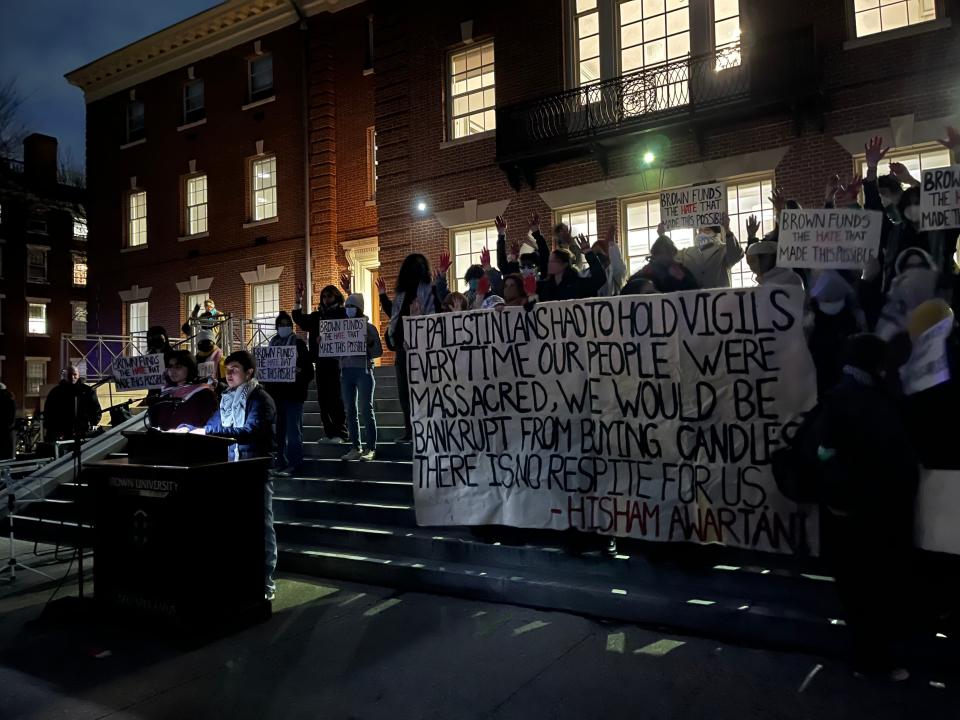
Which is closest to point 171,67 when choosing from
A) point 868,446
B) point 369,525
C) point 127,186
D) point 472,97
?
point 127,186

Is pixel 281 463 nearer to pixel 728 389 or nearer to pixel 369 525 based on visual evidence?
pixel 369 525

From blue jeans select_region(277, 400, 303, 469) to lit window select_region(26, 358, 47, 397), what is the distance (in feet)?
104

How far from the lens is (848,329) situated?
15.2ft

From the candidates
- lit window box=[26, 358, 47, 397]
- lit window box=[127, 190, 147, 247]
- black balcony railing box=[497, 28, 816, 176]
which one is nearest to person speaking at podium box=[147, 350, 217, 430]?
black balcony railing box=[497, 28, 816, 176]

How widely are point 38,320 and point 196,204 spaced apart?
2000cm

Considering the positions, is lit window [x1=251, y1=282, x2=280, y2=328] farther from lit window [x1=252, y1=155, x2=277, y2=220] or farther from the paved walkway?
the paved walkway

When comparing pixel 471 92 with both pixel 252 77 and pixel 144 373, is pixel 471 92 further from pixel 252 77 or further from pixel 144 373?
pixel 144 373

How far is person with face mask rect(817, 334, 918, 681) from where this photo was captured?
356 cm

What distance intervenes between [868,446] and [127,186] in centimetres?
2377

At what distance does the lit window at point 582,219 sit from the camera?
1330 centimetres

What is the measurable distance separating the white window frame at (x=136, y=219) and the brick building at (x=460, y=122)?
0.30 feet

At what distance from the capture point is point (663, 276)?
574 cm

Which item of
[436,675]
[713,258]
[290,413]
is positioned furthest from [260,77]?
[436,675]

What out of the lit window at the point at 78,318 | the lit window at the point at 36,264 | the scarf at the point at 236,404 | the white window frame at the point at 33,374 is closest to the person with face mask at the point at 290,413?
the scarf at the point at 236,404
